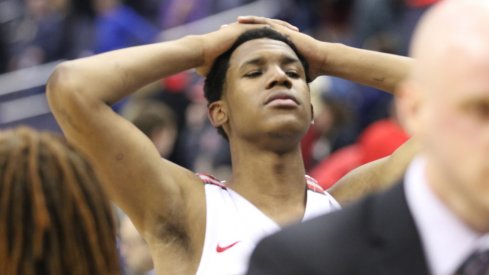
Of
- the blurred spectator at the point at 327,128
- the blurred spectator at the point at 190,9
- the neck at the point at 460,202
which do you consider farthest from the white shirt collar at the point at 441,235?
the blurred spectator at the point at 190,9

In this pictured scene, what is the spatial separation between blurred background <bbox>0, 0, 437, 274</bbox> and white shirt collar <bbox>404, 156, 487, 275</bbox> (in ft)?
14.5

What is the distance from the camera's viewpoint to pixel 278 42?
508cm

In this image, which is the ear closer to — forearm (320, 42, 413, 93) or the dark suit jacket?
the dark suit jacket

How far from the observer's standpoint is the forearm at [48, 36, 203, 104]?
15.8 ft

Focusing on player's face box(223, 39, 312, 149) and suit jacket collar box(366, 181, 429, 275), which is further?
player's face box(223, 39, 312, 149)

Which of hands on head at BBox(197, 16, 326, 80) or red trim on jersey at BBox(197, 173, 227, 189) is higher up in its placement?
hands on head at BBox(197, 16, 326, 80)

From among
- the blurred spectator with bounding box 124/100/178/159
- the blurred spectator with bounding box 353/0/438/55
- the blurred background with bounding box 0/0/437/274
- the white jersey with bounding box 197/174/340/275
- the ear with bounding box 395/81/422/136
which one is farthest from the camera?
the blurred spectator with bounding box 353/0/438/55

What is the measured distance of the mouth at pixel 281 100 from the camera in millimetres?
4805

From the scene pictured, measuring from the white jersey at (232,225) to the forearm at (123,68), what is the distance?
0.45 meters

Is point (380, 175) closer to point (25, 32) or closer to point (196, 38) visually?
point (196, 38)

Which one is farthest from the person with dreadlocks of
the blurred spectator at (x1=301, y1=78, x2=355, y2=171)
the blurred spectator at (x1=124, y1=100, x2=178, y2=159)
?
the blurred spectator at (x1=301, y1=78, x2=355, y2=171)

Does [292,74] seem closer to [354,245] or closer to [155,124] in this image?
[354,245]

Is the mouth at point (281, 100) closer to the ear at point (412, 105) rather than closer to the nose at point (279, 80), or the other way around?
the nose at point (279, 80)

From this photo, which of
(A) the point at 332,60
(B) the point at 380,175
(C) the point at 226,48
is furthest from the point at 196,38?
(B) the point at 380,175
